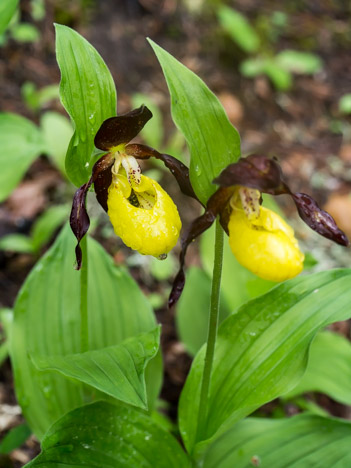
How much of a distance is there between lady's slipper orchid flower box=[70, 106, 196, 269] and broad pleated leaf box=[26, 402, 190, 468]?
1.68 ft

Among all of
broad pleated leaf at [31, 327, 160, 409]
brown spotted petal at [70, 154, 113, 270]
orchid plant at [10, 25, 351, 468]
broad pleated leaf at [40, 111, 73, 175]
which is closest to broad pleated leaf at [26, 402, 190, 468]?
orchid plant at [10, 25, 351, 468]

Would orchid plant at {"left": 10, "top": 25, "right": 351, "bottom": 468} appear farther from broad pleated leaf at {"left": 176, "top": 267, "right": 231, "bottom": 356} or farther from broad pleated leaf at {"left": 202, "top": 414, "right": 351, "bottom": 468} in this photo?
broad pleated leaf at {"left": 176, "top": 267, "right": 231, "bottom": 356}

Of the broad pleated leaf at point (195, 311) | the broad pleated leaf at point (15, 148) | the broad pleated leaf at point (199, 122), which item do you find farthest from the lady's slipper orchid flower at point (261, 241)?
the broad pleated leaf at point (15, 148)

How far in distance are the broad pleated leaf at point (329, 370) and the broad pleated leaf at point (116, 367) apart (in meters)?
0.83

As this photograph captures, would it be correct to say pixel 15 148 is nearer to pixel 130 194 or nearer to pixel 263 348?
pixel 130 194

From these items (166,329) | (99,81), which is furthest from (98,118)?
(166,329)

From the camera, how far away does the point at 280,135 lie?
4.05m

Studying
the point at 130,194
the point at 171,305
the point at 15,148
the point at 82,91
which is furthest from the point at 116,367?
the point at 15,148

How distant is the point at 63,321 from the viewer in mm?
1849

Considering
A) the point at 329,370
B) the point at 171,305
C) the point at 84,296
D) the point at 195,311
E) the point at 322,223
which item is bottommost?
the point at 195,311

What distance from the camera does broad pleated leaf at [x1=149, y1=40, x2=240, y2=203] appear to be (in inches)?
51.2

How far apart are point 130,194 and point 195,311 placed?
3.22 ft

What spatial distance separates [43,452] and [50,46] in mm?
3568

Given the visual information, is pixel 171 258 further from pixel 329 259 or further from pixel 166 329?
pixel 329 259
